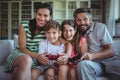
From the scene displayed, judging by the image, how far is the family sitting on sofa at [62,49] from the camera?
193cm

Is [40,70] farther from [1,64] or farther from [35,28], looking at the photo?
[1,64]

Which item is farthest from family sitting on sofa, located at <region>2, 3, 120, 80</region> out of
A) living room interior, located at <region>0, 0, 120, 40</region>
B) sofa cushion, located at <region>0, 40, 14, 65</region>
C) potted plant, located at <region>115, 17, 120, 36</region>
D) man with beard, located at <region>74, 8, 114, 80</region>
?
living room interior, located at <region>0, 0, 120, 40</region>

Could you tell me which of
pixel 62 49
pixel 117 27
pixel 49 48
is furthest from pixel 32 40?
pixel 117 27

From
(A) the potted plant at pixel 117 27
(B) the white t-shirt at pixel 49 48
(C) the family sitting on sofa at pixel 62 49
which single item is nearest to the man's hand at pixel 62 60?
(C) the family sitting on sofa at pixel 62 49

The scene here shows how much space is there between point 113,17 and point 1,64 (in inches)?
172

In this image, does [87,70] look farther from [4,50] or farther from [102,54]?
[4,50]

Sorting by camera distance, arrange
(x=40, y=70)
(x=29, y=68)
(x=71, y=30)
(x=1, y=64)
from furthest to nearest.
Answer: (x=1, y=64)
(x=71, y=30)
(x=40, y=70)
(x=29, y=68)

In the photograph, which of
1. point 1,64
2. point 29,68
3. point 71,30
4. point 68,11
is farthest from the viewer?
point 68,11

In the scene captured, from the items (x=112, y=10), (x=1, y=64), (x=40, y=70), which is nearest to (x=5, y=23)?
(x=112, y=10)

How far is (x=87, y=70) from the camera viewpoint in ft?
6.26

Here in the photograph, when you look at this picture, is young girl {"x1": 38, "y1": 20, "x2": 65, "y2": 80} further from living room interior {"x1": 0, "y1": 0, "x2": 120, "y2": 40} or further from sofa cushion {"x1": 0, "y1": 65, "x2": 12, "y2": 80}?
living room interior {"x1": 0, "y1": 0, "x2": 120, "y2": 40}

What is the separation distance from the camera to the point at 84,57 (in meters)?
2.03

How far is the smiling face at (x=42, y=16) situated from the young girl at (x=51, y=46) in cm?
7

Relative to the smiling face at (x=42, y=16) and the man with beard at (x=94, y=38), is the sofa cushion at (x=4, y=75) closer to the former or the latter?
the smiling face at (x=42, y=16)
